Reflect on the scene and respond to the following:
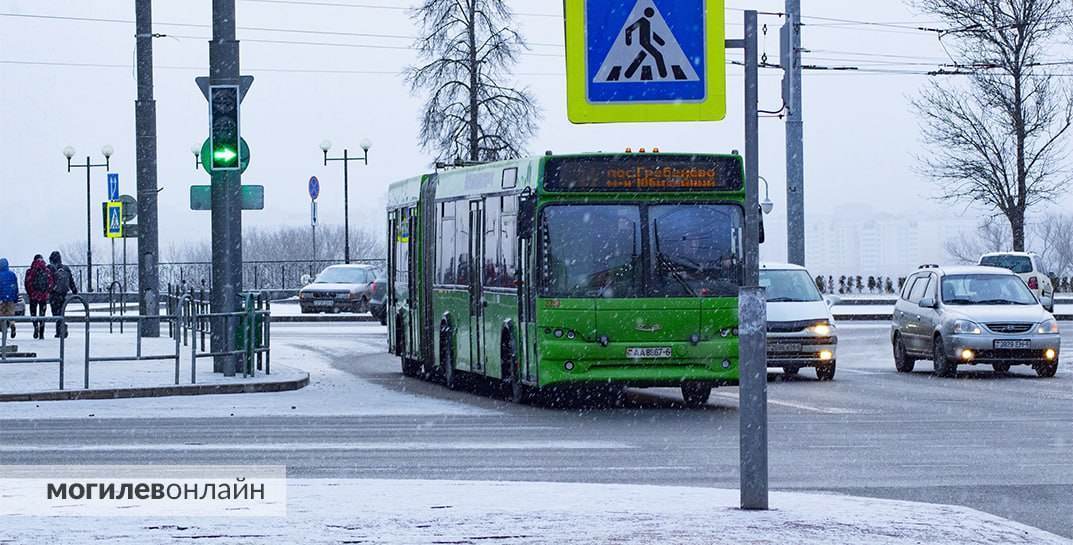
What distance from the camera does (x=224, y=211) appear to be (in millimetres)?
25078

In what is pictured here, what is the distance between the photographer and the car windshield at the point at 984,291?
27797 millimetres

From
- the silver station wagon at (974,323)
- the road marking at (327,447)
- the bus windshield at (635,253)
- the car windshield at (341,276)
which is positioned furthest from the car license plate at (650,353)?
the car windshield at (341,276)

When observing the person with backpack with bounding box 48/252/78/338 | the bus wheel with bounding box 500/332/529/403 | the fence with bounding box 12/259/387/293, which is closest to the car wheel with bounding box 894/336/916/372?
the bus wheel with bounding box 500/332/529/403

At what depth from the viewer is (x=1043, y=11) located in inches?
2398

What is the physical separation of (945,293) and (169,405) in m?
12.3

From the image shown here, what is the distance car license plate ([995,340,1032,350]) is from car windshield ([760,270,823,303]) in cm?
257

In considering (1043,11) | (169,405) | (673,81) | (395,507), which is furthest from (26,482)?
(1043,11)

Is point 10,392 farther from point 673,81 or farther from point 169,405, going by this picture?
point 673,81

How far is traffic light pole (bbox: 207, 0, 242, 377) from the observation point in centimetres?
2472

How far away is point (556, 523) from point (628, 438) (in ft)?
24.6

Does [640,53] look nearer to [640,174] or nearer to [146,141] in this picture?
[640,174]

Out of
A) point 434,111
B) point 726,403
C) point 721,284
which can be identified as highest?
point 434,111

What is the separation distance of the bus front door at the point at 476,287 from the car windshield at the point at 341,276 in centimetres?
3217

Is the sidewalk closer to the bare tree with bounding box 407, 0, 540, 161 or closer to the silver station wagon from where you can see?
the silver station wagon
